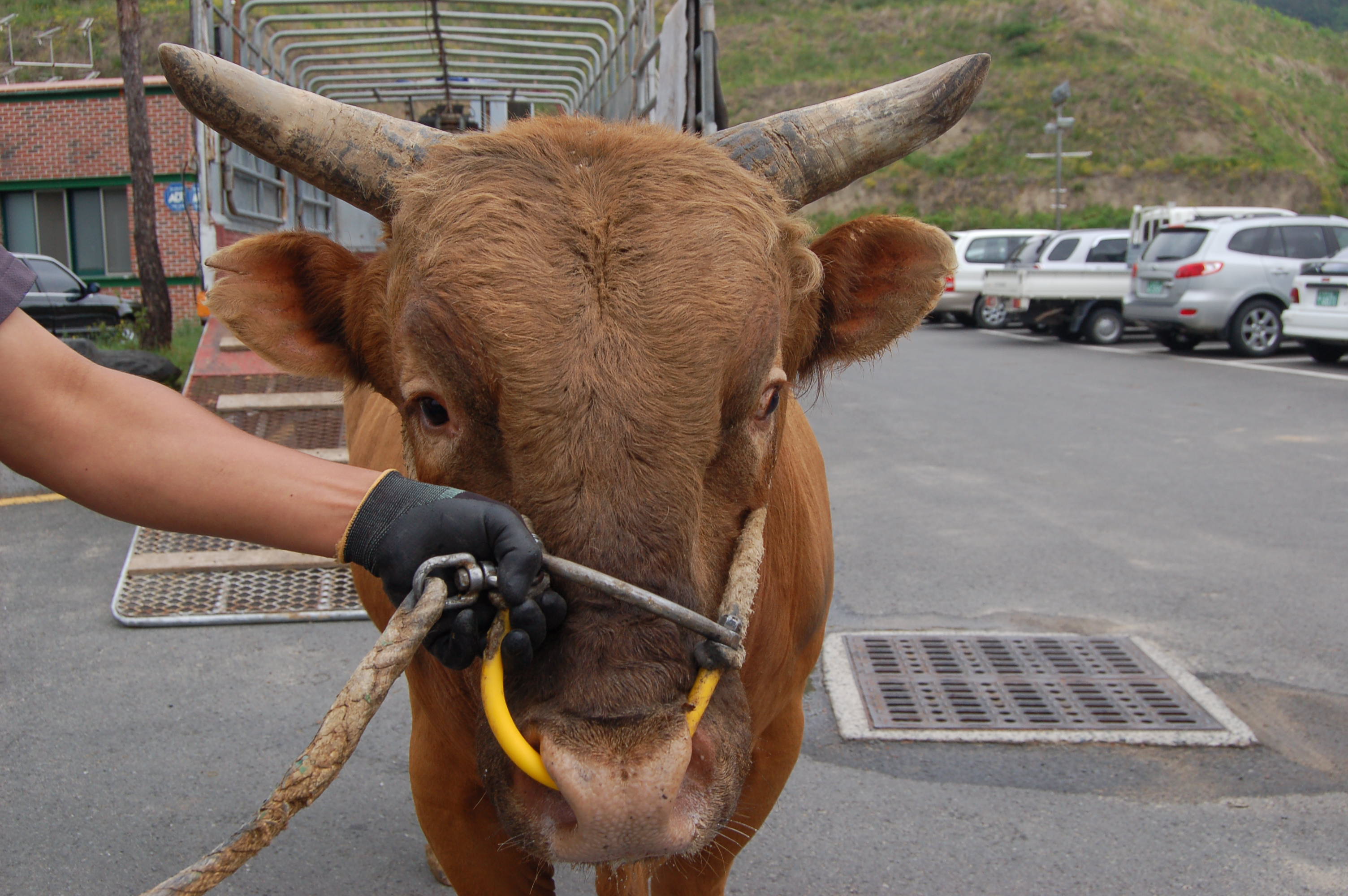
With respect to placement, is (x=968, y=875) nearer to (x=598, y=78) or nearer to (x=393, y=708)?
(x=393, y=708)

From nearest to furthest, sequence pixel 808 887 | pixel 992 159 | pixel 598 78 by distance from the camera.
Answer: pixel 808 887 < pixel 598 78 < pixel 992 159

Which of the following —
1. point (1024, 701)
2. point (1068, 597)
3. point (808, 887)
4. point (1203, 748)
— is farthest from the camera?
point (1068, 597)

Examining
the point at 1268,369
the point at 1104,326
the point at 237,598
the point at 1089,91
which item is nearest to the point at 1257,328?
the point at 1268,369

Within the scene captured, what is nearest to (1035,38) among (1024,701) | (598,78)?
(598,78)

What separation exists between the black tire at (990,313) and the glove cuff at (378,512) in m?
22.9

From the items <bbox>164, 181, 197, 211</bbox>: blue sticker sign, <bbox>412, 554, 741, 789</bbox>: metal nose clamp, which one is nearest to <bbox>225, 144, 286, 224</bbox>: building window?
<bbox>412, 554, 741, 789</bbox>: metal nose clamp

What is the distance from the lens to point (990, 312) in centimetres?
2378

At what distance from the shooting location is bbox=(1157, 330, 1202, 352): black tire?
17.3 metres

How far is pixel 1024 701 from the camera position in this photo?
4465mm

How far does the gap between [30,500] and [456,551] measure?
807 centimetres

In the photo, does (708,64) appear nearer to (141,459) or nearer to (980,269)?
(141,459)

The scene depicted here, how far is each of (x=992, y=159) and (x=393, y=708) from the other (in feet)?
181

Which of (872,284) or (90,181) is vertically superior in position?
(872,284)

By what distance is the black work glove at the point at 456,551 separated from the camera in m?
1.60
